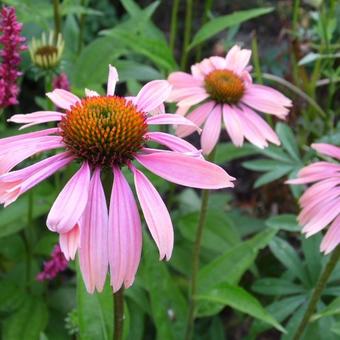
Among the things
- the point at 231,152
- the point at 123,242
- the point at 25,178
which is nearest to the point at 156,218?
the point at 123,242

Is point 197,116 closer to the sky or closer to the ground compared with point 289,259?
closer to the sky

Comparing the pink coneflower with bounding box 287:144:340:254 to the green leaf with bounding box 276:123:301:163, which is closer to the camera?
the pink coneflower with bounding box 287:144:340:254

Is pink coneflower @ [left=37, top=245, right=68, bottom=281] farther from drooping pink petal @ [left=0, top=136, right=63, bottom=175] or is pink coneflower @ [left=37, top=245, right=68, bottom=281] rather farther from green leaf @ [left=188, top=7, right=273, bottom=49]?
green leaf @ [left=188, top=7, right=273, bottom=49]

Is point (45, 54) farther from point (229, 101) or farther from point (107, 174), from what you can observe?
point (107, 174)

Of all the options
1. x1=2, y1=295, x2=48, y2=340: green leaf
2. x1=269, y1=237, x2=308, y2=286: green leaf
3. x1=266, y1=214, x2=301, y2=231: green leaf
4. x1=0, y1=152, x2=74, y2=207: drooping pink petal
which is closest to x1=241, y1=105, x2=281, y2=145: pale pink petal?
x1=266, y1=214, x2=301, y2=231: green leaf

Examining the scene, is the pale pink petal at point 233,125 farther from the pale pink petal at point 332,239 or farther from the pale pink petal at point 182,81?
the pale pink petal at point 332,239

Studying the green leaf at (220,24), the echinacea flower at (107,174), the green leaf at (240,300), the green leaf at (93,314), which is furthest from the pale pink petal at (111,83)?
the green leaf at (220,24)
